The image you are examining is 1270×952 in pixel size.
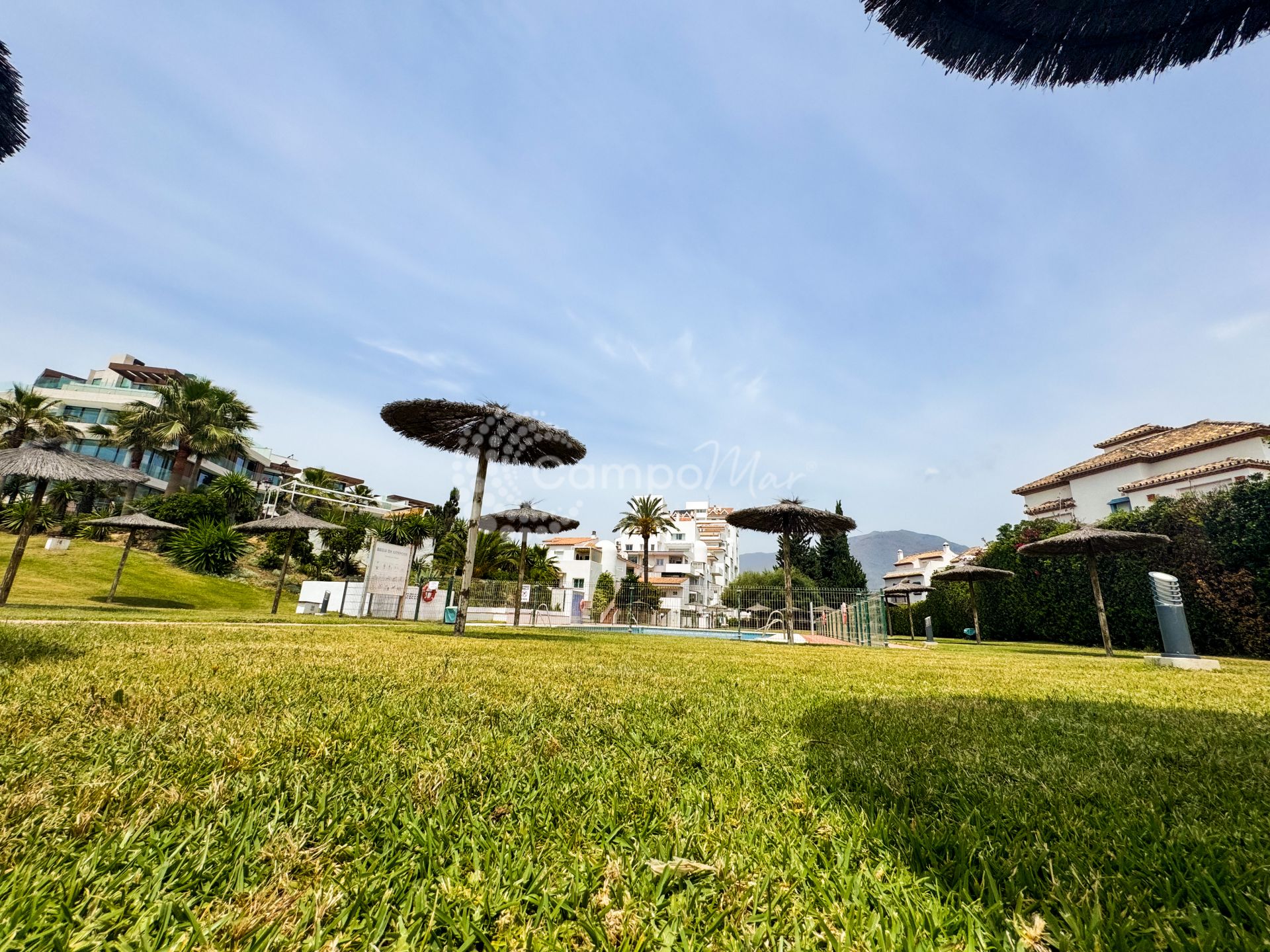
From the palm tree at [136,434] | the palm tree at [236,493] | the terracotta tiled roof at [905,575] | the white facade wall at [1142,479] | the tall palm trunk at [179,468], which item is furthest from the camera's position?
the terracotta tiled roof at [905,575]

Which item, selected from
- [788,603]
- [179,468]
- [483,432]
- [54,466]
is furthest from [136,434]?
[788,603]

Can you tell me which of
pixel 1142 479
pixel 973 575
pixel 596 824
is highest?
pixel 1142 479

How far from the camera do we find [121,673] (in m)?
3.33

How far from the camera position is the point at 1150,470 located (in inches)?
963

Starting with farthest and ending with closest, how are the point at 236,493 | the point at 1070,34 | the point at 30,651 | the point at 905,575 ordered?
the point at 905,575, the point at 236,493, the point at 30,651, the point at 1070,34

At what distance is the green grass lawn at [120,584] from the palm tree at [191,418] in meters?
6.29

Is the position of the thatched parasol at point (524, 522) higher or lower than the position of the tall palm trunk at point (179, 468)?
lower

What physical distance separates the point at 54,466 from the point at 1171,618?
2010 cm

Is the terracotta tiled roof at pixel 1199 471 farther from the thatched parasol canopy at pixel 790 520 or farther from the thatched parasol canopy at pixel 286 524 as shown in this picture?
the thatched parasol canopy at pixel 286 524

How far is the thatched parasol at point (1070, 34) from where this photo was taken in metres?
3.00

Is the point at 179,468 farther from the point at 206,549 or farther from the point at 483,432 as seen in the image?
the point at 483,432

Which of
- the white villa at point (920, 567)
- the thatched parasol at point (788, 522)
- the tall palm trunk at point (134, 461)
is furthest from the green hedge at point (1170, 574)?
the tall palm trunk at point (134, 461)

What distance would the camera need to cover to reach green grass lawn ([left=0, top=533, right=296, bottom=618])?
15875 mm

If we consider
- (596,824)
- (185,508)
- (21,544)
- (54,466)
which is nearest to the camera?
(596,824)
